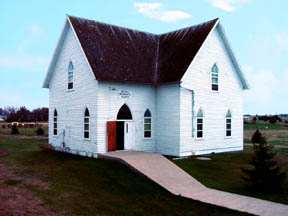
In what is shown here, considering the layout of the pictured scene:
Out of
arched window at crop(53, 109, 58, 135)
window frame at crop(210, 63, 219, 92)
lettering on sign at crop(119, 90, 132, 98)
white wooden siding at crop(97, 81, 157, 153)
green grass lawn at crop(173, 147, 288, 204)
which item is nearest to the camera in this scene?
green grass lawn at crop(173, 147, 288, 204)

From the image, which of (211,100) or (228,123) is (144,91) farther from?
(228,123)

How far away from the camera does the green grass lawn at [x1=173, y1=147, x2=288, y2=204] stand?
13120mm

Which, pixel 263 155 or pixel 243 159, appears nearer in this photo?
pixel 263 155

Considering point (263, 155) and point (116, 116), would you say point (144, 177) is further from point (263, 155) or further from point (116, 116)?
point (116, 116)

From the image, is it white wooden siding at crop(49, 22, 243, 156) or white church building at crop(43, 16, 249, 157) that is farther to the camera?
white church building at crop(43, 16, 249, 157)

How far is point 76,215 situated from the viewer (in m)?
10.2

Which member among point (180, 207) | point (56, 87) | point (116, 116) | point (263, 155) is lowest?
point (180, 207)

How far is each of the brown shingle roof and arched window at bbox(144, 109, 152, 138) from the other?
2341 mm

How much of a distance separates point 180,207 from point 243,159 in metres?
12.9

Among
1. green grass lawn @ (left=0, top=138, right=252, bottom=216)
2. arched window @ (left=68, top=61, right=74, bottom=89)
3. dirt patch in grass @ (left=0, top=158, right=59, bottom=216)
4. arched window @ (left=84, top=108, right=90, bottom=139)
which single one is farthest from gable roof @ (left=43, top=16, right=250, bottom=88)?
dirt patch in grass @ (left=0, top=158, right=59, bottom=216)

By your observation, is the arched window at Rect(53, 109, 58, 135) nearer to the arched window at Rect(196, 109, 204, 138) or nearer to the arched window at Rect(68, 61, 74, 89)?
the arched window at Rect(68, 61, 74, 89)

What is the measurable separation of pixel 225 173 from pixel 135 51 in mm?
12417

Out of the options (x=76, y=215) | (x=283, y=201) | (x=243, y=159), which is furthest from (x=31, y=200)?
(x=243, y=159)

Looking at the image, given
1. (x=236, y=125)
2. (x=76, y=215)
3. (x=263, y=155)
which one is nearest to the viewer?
(x=76, y=215)
